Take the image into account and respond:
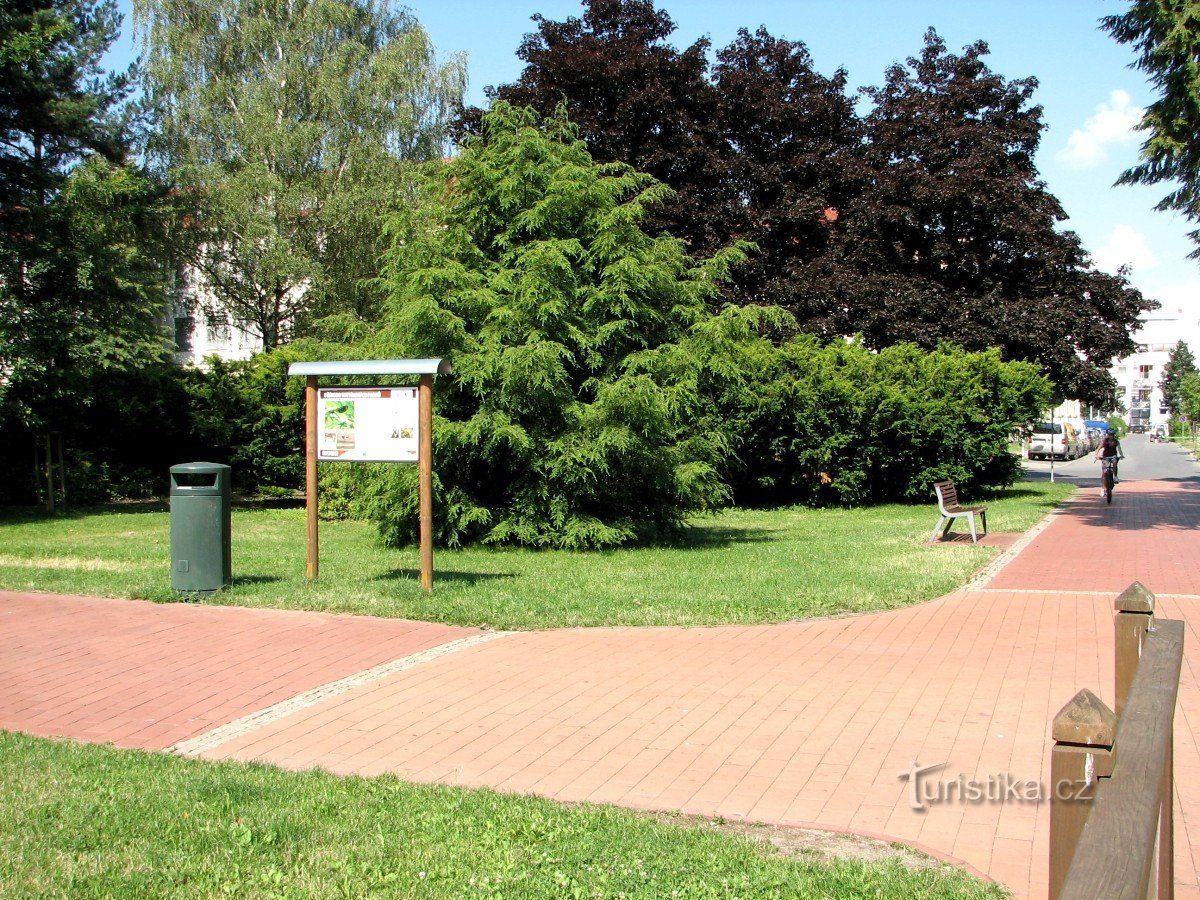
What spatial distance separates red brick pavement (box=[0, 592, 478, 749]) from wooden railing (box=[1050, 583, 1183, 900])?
502 centimetres

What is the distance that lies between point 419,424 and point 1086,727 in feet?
29.9

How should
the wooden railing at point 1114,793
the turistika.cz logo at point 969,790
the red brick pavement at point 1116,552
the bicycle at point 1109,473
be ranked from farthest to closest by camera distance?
1. the bicycle at point 1109,473
2. the red brick pavement at point 1116,552
3. the turistika.cz logo at point 969,790
4. the wooden railing at point 1114,793

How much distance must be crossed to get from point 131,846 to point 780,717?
11.9 ft

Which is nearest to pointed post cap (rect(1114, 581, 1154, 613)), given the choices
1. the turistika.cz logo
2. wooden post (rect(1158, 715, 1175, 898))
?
wooden post (rect(1158, 715, 1175, 898))

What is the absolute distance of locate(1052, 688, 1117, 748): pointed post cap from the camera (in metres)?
2.02

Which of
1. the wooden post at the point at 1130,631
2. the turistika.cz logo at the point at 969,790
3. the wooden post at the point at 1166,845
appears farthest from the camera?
the turistika.cz logo at the point at 969,790

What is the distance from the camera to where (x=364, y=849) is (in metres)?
4.32

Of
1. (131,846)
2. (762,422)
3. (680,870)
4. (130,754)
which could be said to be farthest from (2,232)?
(680,870)

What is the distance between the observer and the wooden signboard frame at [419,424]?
34.0 feet

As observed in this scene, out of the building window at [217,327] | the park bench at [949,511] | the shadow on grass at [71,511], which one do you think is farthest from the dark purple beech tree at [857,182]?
the shadow on grass at [71,511]

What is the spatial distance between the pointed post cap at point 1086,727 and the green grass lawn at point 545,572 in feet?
24.1

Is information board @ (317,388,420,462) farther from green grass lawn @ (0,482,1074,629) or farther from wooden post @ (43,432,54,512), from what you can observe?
wooden post @ (43,432,54,512)

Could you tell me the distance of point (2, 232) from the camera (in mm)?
21547

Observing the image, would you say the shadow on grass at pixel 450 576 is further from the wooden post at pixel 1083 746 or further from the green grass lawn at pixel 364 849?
the wooden post at pixel 1083 746
